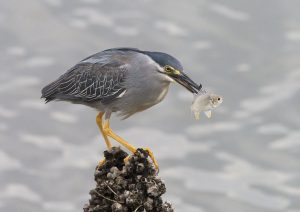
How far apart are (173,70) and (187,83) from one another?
0.31 m

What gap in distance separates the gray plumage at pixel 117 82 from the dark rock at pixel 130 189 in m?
1.62

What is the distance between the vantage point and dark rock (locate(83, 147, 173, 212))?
652 cm

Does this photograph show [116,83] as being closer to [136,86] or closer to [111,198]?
[136,86]

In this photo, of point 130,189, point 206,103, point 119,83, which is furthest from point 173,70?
point 130,189

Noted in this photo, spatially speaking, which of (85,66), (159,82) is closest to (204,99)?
(159,82)

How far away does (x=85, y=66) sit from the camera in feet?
30.7

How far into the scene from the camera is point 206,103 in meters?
7.31

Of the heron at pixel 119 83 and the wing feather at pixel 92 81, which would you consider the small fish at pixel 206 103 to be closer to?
the heron at pixel 119 83

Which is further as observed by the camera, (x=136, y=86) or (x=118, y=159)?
(x=136, y=86)

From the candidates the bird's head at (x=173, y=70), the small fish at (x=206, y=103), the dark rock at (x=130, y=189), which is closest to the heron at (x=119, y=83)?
the bird's head at (x=173, y=70)

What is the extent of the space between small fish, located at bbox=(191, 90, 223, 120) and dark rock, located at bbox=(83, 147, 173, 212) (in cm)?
87

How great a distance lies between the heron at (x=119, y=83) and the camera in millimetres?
8242

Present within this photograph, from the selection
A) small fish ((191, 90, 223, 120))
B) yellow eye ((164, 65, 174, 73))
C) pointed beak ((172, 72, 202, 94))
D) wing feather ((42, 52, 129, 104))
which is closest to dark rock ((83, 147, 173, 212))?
small fish ((191, 90, 223, 120))

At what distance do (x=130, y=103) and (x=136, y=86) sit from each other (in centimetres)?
26
